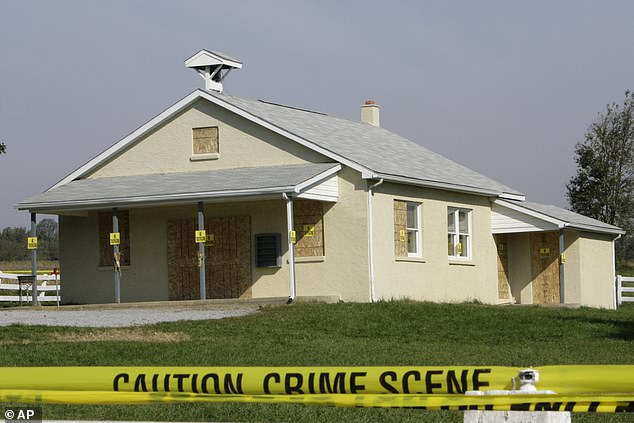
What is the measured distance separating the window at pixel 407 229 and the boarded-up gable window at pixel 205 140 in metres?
4.75

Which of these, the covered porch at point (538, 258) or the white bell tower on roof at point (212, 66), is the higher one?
the white bell tower on roof at point (212, 66)

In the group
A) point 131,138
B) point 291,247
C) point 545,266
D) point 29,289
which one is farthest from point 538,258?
point 29,289

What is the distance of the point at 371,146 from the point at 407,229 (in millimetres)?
3356

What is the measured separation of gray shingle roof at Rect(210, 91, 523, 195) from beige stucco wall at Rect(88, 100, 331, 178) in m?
0.38

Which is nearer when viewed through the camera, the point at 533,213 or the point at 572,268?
the point at 533,213

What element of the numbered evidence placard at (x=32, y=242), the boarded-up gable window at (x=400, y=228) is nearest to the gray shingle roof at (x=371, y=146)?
the boarded-up gable window at (x=400, y=228)

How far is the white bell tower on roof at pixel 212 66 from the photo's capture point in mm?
28484

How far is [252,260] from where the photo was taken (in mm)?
26422

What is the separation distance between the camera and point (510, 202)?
104 feet

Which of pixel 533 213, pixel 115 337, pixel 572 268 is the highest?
pixel 533 213

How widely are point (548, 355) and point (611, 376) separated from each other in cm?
1290

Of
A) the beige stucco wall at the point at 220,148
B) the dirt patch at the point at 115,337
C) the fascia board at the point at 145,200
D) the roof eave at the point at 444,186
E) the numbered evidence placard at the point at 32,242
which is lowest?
the dirt patch at the point at 115,337

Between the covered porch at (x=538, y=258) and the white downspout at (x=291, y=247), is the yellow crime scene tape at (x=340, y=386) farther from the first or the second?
the covered porch at (x=538, y=258)

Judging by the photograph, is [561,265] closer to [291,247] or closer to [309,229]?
[309,229]
